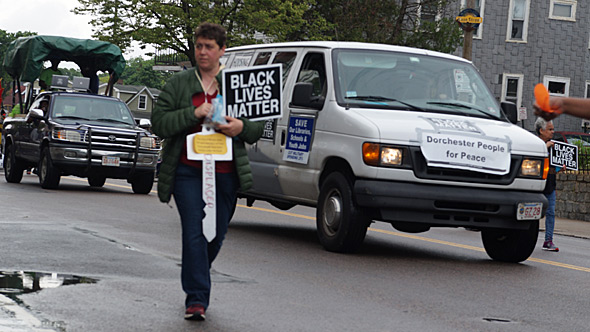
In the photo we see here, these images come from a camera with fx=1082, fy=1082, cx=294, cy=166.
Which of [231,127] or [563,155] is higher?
[231,127]

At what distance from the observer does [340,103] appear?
35.1 feet

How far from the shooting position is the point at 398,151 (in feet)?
32.6

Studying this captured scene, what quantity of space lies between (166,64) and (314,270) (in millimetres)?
53748

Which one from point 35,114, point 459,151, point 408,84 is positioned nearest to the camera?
point 459,151

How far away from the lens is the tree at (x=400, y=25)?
37281mm

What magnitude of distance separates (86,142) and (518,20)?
2674 cm

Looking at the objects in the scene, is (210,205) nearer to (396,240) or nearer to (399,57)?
(399,57)

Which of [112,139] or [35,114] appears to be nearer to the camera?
[112,139]

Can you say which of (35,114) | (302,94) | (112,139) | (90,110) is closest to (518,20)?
(90,110)

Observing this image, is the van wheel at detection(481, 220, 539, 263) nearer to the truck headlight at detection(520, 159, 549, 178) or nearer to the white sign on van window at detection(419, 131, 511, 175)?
the truck headlight at detection(520, 159, 549, 178)

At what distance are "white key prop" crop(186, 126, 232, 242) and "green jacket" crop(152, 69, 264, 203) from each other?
0.09 metres

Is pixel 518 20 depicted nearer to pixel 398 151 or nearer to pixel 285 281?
pixel 398 151

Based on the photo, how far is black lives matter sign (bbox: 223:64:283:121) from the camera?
682cm

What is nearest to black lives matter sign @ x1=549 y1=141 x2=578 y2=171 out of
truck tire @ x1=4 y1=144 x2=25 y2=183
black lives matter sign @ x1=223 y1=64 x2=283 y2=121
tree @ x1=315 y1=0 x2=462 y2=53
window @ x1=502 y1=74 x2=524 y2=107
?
black lives matter sign @ x1=223 y1=64 x2=283 y2=121
